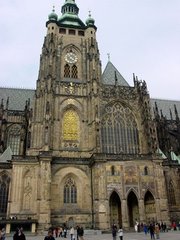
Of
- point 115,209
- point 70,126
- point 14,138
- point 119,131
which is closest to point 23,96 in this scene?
point 14,138

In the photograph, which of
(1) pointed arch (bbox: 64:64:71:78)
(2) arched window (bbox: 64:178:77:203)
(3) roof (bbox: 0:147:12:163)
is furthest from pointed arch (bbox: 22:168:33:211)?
(1) pointed arch (bbox: 64:64:71:78)

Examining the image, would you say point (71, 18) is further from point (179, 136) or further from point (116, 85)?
point (179, 136)

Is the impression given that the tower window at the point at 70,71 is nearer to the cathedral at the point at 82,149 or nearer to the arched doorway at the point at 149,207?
the cathedral at the point at 82,149

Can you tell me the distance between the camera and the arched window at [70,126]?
38344mm

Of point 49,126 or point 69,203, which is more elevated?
point 49,126

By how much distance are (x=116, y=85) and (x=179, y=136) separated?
48.0 ft

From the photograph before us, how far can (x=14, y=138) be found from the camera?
45.2 metres

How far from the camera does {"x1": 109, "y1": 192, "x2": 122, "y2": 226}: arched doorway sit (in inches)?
1318

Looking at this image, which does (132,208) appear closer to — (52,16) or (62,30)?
(62,30)

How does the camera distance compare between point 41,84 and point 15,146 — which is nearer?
point 41,84

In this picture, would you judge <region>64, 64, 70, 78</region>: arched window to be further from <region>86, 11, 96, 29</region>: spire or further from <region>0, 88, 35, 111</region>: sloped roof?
<region>0, 88, 35, 111</region>: sloped roof

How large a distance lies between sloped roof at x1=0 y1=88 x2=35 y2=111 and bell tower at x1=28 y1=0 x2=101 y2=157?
38.2 ft

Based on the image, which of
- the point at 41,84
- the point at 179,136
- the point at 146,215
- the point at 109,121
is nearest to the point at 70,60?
the point at 41,84

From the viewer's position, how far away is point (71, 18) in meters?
48.5
